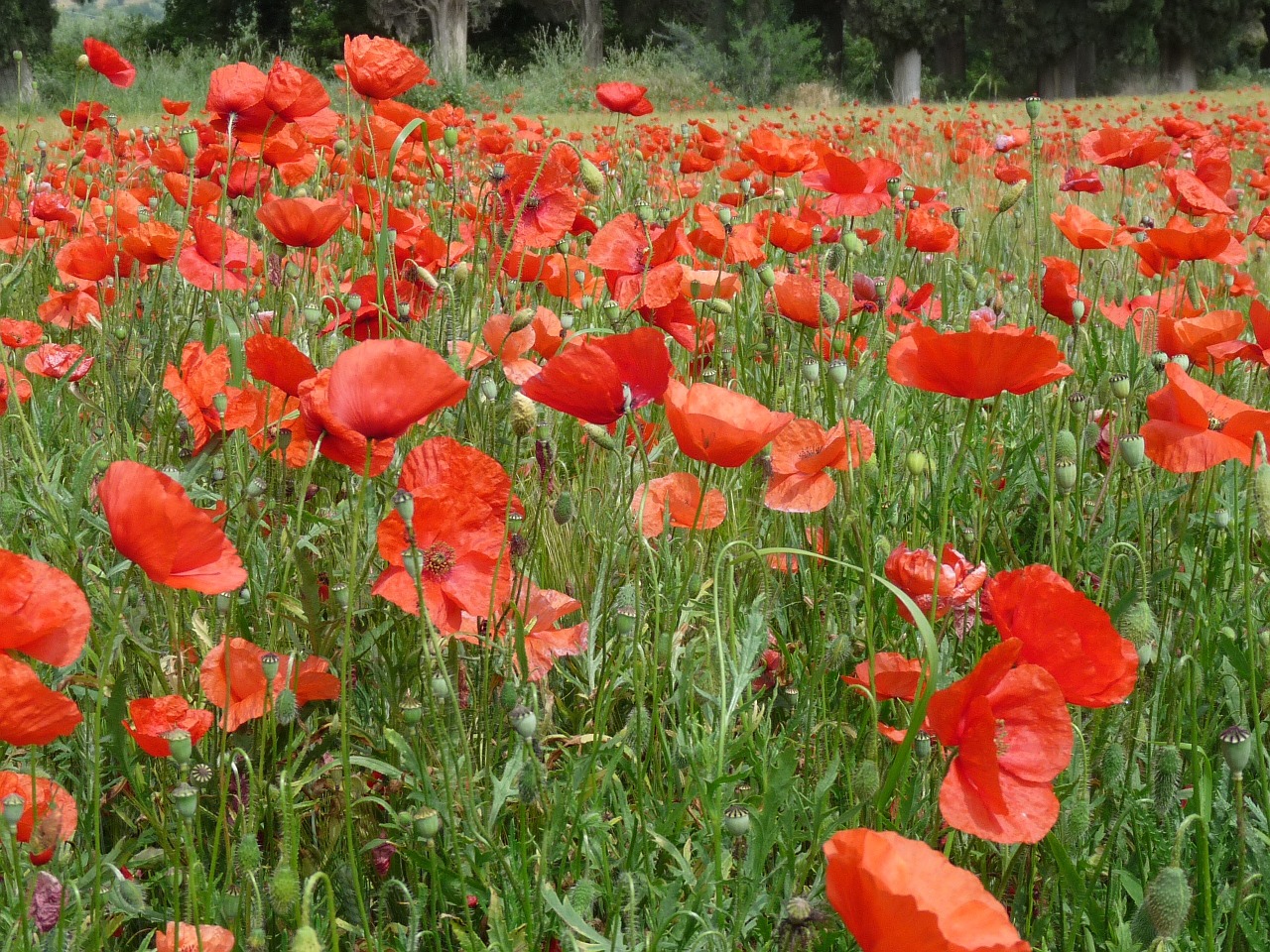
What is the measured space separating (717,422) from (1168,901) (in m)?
0.60

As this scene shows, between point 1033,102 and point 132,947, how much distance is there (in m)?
2.66

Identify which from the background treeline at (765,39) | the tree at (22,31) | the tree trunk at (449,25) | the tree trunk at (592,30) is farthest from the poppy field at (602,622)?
the tree trunk at (592,30)

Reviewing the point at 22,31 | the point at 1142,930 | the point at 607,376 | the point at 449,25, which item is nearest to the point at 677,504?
the point at 607,376

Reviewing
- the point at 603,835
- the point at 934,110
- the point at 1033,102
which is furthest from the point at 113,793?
the point at 934,110

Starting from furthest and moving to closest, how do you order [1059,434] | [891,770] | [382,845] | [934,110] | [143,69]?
[143,69] → [934,110] → [1059,434] → [382,845] → [891,770]

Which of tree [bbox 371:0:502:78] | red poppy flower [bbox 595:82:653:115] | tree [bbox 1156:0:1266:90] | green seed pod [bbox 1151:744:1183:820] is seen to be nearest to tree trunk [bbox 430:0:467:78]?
tree [bbox 371:0:502:78]

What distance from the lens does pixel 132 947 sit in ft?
4.13

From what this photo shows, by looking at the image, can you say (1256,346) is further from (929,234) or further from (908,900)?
(908,900)

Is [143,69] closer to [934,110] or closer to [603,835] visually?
[934,110]

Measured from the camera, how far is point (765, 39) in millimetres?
23906

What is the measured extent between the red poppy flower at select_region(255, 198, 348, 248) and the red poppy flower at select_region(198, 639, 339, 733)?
2.55 ft

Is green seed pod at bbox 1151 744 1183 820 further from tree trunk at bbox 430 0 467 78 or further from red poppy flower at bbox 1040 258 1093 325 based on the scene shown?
tree trunk at bbox 430 0 467 78

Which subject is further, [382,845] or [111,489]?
[382,845]

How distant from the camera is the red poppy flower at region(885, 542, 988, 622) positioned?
1300 mm
